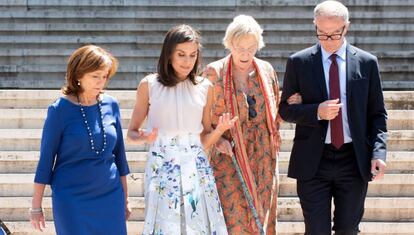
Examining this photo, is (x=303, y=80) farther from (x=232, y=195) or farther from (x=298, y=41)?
(x=298, y=41)

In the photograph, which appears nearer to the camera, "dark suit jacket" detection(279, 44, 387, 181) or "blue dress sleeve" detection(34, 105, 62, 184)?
"blue dress sleeve" detection(34, 105, 62, 184)

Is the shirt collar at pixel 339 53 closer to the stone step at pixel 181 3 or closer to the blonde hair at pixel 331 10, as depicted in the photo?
the blonde hair at pixel 331 10

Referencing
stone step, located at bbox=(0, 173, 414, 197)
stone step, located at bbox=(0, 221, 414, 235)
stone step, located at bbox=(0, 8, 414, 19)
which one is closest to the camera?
stone step, located at bbox=(0, 221, 414, 235)

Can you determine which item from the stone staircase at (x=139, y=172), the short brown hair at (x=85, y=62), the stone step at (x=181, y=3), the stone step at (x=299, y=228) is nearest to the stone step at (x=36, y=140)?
the stone staircase at (x=139, y=172)

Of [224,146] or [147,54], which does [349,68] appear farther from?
[147,54]

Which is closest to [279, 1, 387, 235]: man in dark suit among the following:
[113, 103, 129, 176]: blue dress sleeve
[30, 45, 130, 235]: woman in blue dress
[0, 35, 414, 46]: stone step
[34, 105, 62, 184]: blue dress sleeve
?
[113, 103, 129, 176]: blue dress sleeve

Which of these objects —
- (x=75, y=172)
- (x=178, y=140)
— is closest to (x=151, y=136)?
(x=178, y=140)

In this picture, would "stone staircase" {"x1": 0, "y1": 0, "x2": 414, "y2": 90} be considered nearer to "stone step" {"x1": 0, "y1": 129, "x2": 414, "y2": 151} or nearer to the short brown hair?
"stone step" {"x1": 0, "y1": 129, "x2": 414, "y2": 151}

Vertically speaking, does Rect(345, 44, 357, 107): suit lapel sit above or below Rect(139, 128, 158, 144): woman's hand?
above

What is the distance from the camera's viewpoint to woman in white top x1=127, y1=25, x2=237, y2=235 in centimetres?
370

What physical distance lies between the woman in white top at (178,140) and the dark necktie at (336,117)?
0.64 metres

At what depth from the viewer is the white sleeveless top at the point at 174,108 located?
3.81 meters

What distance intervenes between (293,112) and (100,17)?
658cm

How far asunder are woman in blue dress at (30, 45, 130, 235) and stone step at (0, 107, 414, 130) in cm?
311
